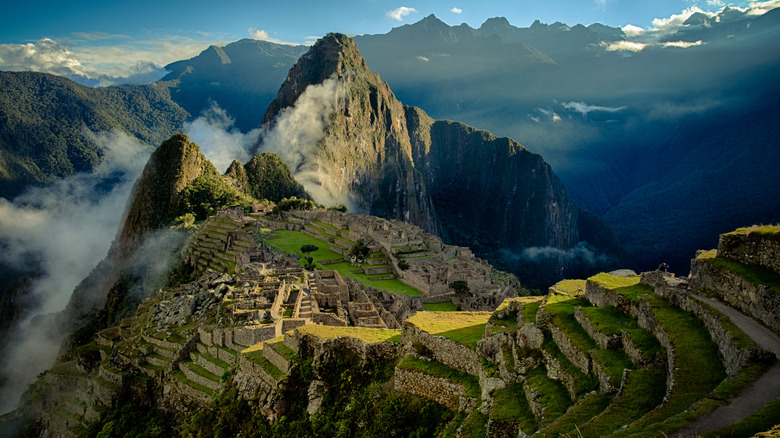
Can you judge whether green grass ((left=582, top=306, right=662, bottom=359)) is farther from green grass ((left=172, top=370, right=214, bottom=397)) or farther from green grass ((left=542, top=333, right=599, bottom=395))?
green grass ((left=172, top=370, right=214, bottom=397))

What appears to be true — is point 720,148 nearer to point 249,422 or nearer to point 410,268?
point 410,268

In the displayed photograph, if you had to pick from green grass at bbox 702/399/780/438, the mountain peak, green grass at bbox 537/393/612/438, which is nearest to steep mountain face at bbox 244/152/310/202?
Answer: the mountain peak

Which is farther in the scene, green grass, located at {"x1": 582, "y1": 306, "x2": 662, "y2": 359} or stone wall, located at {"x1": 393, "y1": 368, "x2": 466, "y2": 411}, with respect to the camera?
stone wall, located at {"x1": 393, "y1": 368, "x2": 466, "y2": 411}

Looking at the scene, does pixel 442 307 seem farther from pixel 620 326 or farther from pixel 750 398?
pixel 750 398

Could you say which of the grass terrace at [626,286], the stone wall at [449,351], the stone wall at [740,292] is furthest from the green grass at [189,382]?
the stone wall at [740,292]

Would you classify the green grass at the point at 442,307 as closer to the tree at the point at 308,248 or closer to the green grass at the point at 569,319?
the tree at the point at 308,248

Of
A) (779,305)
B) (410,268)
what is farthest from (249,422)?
(410,268)
